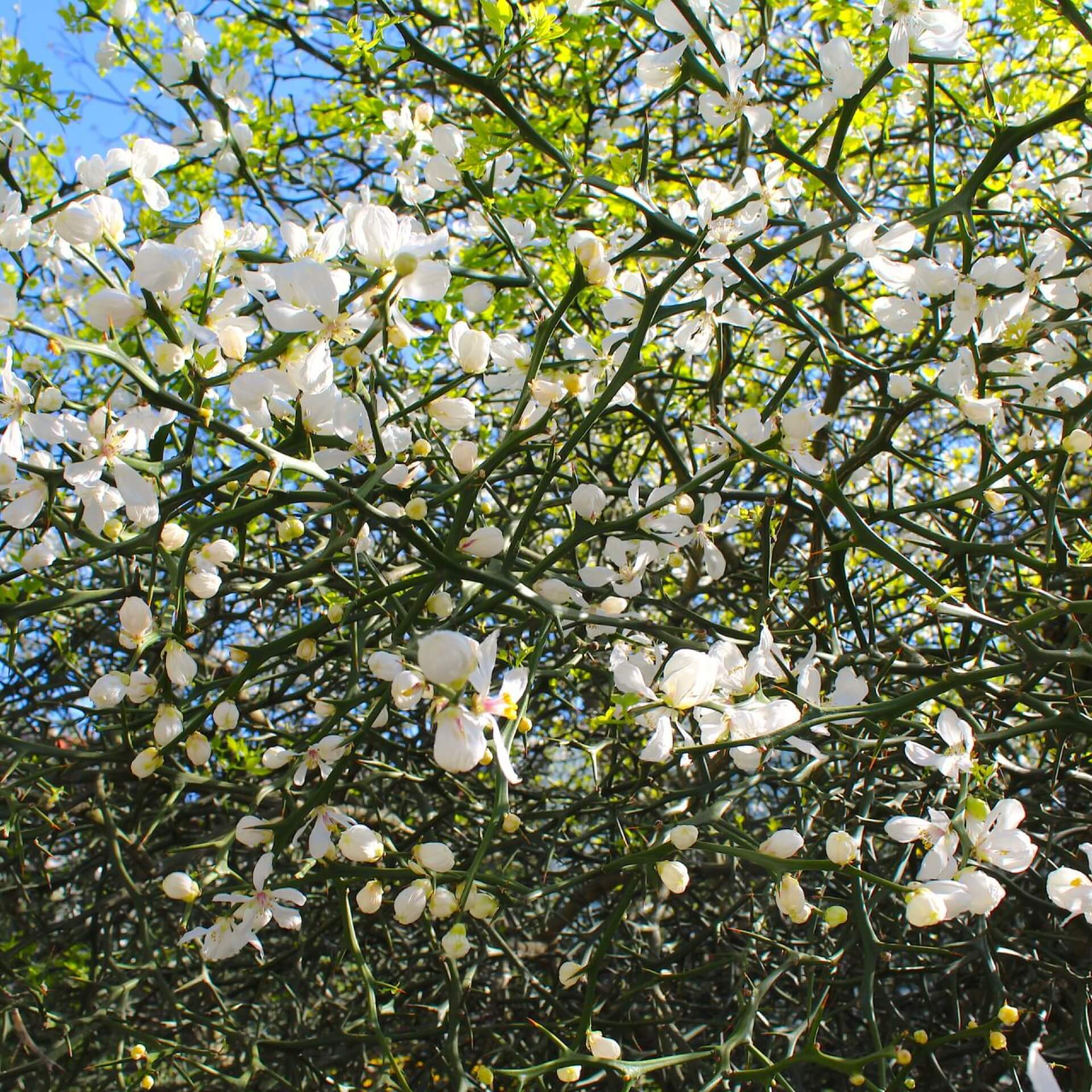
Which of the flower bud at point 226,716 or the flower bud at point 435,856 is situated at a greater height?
the flower bud at point 226,716

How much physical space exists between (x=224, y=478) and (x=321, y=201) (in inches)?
94.8

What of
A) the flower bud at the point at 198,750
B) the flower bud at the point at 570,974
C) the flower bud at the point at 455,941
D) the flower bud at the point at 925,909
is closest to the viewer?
the flower bud at the point at 925,909

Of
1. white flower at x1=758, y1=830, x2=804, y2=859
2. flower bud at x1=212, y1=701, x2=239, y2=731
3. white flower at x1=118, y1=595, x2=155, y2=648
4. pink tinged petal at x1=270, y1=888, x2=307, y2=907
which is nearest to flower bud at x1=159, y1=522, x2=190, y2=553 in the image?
white flower at x1=118, y1=595, x2=155, y2=648

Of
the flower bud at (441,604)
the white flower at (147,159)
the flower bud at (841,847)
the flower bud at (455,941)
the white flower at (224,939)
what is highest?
the white flower at (147,159)

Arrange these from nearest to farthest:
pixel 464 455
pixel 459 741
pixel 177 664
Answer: pixel 459 741 → pixel 464 455 → pixel 177 664

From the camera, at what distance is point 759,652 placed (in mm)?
1478

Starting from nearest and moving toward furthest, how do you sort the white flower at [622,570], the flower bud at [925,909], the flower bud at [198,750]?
the flower bud at [925,909], the flower bud at [198,750], the white flower at [622,570]

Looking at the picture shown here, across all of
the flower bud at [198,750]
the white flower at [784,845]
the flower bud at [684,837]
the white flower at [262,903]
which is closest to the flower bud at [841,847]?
the white flower at [784,845]

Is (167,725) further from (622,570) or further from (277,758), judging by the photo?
(622,570)

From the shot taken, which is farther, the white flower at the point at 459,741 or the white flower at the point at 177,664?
the white flower at the point at 177,664

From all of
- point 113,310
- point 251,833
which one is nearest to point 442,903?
point 251,833

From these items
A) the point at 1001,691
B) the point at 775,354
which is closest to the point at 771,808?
the point at 775,354

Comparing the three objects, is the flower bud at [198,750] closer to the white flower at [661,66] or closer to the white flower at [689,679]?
the white flower at [689,679]

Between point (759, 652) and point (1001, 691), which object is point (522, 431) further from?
point (1001, 691)
